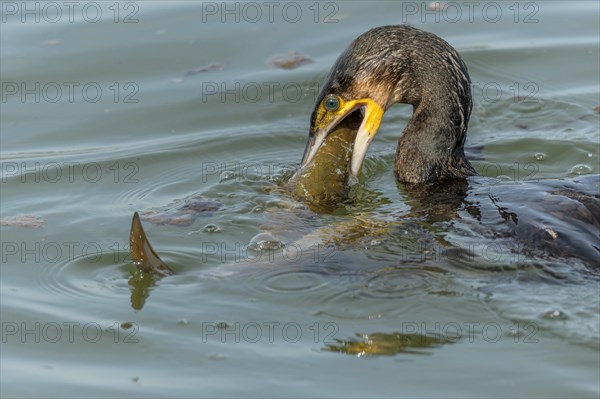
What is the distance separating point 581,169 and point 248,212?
255 cm

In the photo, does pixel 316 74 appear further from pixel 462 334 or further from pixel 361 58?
pixel 462 334

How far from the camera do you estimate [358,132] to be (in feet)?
26.6

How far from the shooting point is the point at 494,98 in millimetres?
10023

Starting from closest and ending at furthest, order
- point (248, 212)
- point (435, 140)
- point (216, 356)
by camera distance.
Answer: point (216, 356) → point (248, 212) → point (435, 140)

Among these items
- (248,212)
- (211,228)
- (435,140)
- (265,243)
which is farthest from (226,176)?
(435,140)

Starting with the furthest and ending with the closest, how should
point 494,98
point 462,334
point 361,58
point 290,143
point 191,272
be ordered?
point 494,98
point 290,143
point 361,58
point 191,272
point 462,334

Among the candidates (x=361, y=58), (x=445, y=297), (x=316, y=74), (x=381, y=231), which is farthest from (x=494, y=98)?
(x=445, y=297)

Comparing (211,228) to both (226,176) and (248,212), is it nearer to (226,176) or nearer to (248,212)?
(248,212)

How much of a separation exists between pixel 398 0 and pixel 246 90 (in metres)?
2.37

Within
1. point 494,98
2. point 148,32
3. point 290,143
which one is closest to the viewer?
point 290,143

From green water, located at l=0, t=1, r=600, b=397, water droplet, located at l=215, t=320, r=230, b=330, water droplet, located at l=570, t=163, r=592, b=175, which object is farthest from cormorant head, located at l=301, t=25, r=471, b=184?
water droplet, located at l=215, t=320, r=230, b=330

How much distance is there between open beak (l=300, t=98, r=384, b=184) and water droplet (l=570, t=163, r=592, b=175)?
1.62 metres

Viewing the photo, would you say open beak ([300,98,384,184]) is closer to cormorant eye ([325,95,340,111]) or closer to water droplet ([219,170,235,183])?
cormorant eye ([325,95,340,111])

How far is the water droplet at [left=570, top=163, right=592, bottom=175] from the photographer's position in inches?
340
